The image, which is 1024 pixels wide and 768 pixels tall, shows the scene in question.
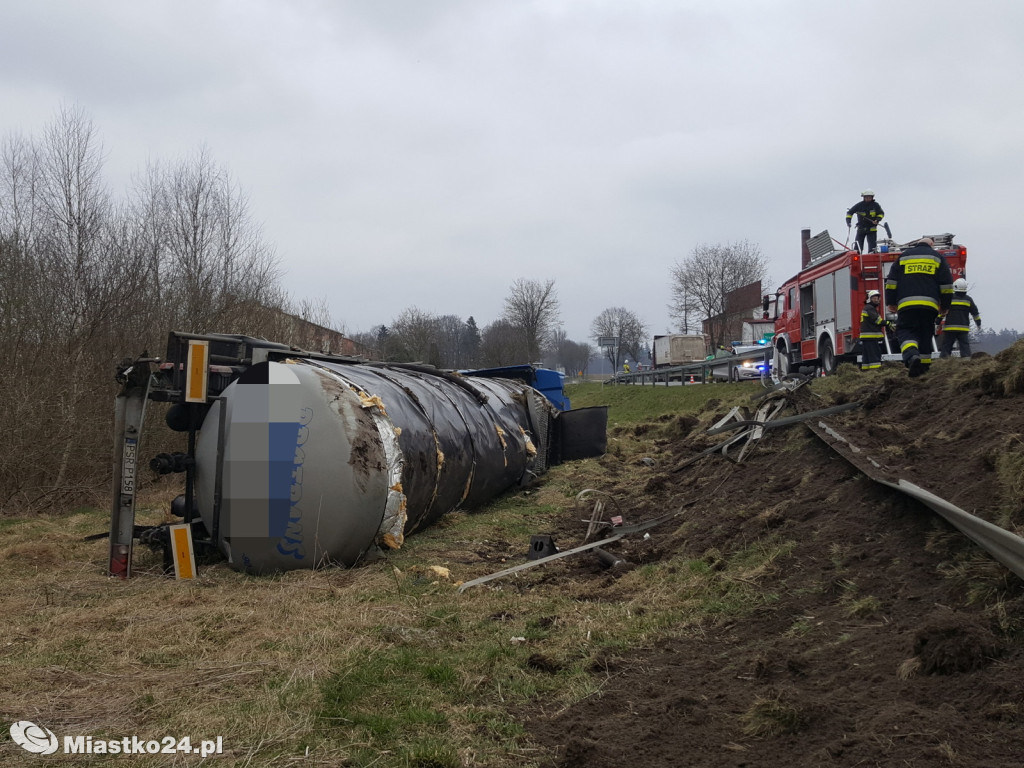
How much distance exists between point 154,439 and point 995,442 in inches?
542

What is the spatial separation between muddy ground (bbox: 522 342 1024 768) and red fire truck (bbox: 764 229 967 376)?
869 centimetres

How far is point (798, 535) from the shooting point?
19.2ft

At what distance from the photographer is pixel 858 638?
3.87m

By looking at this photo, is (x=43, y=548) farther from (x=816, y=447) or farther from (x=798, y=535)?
(x=816, y=447)

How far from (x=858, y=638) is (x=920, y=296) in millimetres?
7376

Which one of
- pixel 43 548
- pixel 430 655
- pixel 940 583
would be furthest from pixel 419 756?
pixel 43 548

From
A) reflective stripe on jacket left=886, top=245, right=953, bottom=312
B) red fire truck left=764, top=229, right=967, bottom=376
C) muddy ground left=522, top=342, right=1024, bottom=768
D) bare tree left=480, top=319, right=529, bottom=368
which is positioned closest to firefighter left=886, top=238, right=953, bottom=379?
reflective stripe on jacket left=886, top=245, right=953, bottom=312

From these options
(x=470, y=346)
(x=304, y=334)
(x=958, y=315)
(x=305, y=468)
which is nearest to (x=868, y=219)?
(x=958, y=315)

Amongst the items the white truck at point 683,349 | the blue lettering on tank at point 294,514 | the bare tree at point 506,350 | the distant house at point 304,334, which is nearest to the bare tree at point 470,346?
the bare tree at point 506,350

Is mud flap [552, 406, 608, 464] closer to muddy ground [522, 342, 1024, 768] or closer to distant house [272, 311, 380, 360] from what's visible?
distant house [272, 311, 380, 360]

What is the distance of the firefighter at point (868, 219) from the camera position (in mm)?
16172

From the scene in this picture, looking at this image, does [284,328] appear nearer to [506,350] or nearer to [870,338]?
[870,338]

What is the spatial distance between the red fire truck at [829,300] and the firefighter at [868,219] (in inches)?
10.9

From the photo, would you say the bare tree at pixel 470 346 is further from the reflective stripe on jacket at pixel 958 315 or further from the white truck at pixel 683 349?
the reflective stripe on jacket at pixel 958 315
